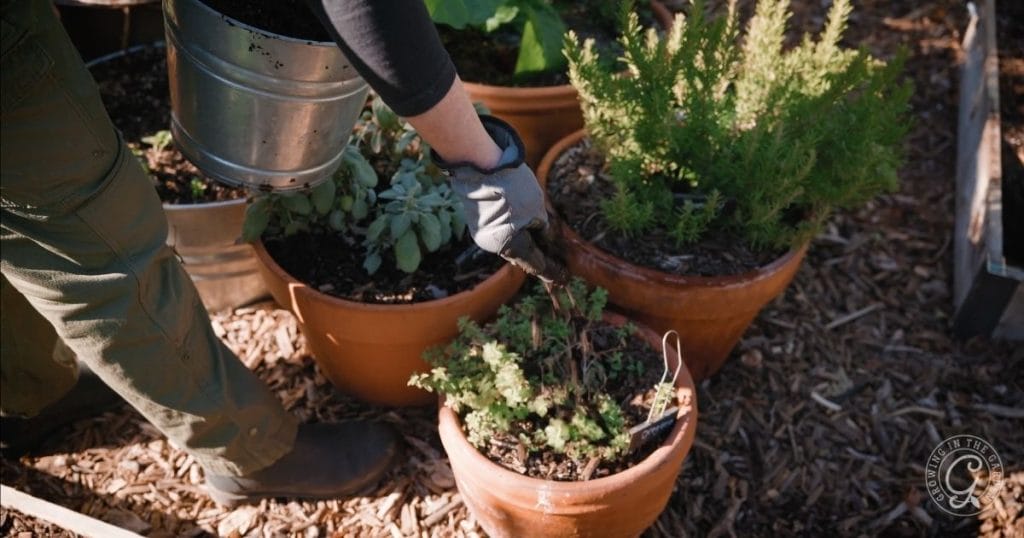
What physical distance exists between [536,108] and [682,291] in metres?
0.85

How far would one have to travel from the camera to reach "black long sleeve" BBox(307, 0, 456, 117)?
3.65 ft

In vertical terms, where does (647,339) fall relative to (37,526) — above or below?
above

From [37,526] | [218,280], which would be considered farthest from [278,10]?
[37,526]

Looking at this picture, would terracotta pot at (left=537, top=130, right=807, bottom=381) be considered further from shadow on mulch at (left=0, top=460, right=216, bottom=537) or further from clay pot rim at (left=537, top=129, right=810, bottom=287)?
shadow on mulch at (left=0, top=460, right=216, bottom=537)

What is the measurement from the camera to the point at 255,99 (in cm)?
154

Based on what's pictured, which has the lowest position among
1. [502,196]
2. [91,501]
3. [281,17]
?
[91,501]

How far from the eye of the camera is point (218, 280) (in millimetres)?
2383

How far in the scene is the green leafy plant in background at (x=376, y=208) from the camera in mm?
1993

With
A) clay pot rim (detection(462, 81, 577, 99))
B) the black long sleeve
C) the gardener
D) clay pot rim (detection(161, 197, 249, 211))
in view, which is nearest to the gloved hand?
the gardener

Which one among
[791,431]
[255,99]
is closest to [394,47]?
[255,99]

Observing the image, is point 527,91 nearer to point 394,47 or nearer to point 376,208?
point 376,208

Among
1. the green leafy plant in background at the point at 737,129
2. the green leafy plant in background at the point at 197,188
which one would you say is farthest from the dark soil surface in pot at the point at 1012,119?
the green leafy plant in background at the point at 197,188

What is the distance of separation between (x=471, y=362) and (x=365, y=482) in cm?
48

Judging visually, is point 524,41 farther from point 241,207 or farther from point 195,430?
point 195,430
